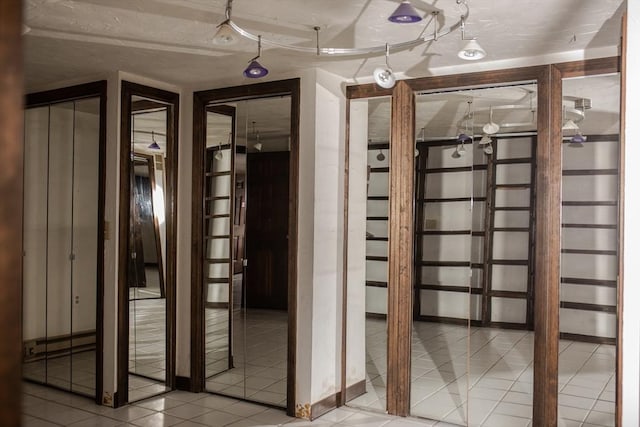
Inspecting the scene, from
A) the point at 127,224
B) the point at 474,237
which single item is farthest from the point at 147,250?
the point at 474,237

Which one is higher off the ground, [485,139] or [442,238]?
[485,139]

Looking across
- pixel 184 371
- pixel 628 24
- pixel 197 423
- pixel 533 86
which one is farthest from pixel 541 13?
pixel 184 371

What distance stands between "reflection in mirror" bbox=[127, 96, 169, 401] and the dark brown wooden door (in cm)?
84

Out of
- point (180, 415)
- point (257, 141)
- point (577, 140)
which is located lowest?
point (180, 415)

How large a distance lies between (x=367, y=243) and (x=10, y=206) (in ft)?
14.1

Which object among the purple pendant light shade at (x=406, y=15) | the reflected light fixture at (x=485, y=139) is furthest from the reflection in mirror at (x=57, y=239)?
A: the purple pendant light shade at (x=406, y=15)

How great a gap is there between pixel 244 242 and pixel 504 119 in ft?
8.60

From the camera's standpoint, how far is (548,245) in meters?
4.13

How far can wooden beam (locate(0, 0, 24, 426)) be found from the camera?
77 cm

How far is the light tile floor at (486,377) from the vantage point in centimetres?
430

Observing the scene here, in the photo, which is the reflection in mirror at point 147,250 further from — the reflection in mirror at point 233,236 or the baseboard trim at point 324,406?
the baseboard trim at point 324,406

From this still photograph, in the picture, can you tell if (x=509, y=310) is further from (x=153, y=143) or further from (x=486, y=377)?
(x=153, y=143)

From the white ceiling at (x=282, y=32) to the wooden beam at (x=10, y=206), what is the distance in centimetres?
263

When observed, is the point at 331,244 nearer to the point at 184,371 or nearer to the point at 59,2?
the point at 184,371
